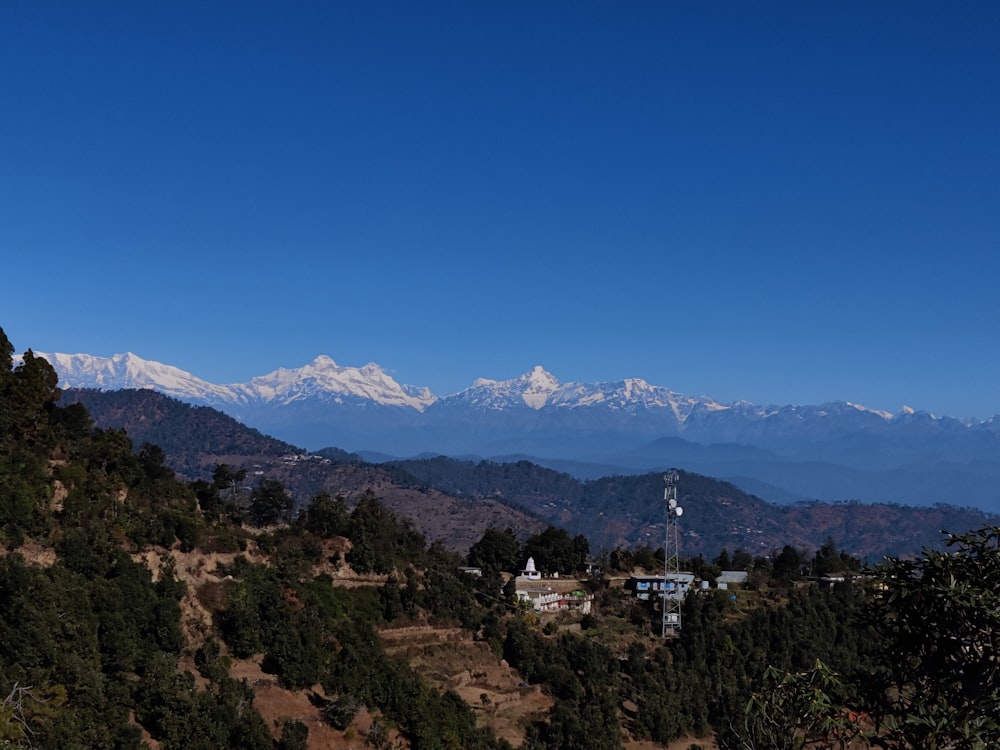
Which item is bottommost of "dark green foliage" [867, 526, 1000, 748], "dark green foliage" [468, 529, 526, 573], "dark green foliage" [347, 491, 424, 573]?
"dark green foliage" [468, 529, 526, 573]

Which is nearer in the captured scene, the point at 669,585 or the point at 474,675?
the point at 474,675

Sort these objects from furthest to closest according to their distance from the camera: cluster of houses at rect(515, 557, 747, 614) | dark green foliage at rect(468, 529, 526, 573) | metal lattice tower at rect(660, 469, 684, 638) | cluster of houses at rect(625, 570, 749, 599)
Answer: dark green foliage at rect(468, 529, 526, 573)
cluster of houses at rect(625, 570, 749, 599)
cluster of houses at rect(515, 557, 747, 614)
metal lattice tower at rect(660, 469, 684, 638)

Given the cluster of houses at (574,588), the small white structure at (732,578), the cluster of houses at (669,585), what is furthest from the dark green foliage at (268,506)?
the small white structure at (732,578)

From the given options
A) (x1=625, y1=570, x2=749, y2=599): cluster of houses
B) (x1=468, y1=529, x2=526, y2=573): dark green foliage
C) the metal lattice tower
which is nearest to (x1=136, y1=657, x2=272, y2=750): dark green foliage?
the metal lattice tower

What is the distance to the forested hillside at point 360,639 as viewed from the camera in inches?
346

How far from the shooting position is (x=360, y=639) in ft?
108

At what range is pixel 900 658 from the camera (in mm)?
8945

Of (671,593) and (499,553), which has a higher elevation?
(499,553)

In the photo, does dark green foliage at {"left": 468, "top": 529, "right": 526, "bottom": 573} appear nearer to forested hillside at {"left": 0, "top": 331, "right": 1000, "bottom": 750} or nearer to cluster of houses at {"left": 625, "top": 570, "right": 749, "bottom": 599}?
forested hillside at {"left": 0, "top": 331, "right": 1000, "bottom": 750}

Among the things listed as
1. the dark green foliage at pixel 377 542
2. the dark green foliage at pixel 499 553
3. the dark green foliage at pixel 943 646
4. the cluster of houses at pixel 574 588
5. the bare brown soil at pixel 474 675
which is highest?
the dark green foliage at pixel 943 646

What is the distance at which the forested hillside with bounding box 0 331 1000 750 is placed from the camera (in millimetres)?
8789

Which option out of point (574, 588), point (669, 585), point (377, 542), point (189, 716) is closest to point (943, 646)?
point (189, 716)

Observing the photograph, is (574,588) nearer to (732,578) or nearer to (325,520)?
(732,578)

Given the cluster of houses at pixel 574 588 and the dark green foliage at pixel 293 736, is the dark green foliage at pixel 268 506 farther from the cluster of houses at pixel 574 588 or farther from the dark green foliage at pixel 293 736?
the dark green foliage at pixel 293 736
